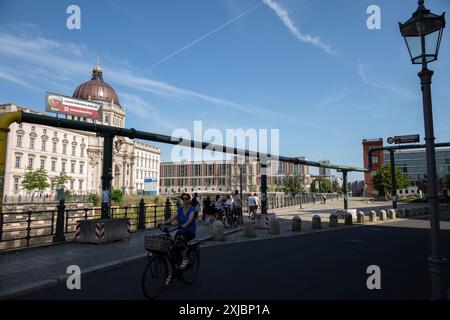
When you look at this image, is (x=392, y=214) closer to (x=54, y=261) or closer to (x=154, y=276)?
(x=54, y=261)

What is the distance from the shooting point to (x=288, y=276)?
7.86 metres

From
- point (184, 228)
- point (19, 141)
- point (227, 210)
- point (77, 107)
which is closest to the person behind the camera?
point (184, 228)

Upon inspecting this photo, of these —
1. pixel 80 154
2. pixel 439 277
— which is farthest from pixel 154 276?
pixel 80 154

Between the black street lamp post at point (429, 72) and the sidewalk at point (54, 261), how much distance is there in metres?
7.21

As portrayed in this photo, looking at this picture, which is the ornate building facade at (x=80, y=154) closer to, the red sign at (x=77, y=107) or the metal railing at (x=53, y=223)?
the red sign at (x=77, y=107)

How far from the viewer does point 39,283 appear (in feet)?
23.2

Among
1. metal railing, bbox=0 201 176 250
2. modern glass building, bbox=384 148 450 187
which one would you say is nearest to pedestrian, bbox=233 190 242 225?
metal railing, bbox=0 201 176 250

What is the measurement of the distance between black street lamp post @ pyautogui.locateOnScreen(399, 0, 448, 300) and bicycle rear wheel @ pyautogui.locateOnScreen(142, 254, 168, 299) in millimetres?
4667

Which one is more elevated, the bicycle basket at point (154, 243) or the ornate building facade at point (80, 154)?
the ornate building facade at point (80, 154)

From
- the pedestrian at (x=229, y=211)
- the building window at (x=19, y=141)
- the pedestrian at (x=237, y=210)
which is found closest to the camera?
the pedestrian at (x=229, y=211)

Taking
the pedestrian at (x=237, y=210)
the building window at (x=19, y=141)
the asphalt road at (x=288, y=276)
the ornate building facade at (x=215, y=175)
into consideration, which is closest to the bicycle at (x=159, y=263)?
the asphalt road at (x=288, y=276)

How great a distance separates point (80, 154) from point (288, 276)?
317 ft

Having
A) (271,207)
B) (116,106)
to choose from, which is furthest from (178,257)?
(116,106)

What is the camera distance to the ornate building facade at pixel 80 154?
72.8 meters
